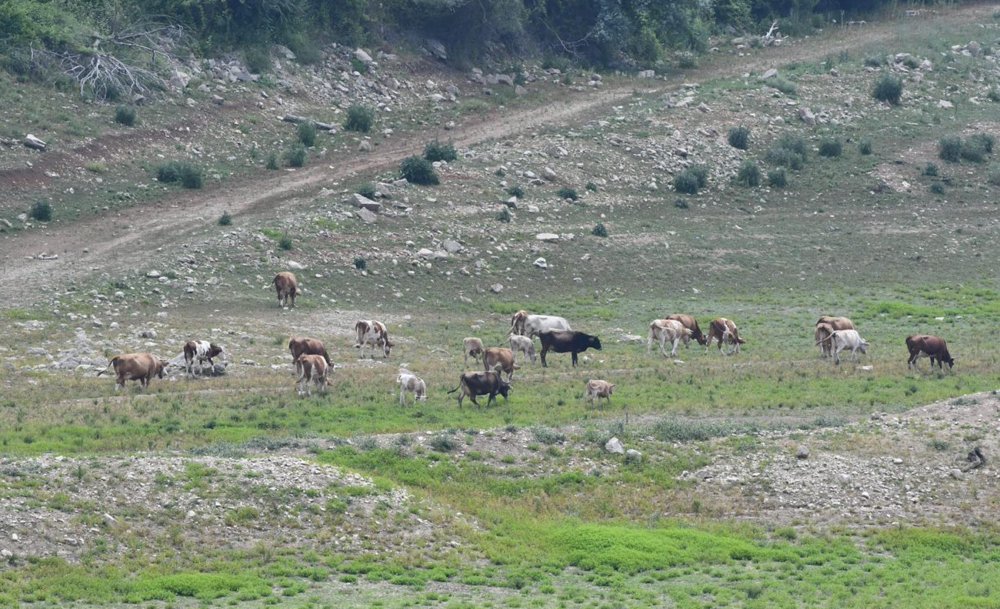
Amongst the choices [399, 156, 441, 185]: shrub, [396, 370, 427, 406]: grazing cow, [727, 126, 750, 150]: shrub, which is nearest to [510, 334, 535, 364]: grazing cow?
[396, 370, 427, 406]: grazing cow

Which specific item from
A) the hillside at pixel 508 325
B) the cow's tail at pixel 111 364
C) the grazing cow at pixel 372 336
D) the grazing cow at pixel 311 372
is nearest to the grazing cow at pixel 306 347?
the hillside at pixel 508 325

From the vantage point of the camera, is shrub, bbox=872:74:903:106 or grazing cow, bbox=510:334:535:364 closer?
grazing cow, bbox=510:334:535:364

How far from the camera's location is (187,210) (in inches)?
2304

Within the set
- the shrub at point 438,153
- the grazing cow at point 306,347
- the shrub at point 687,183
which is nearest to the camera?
the grazing cow at point 306,347

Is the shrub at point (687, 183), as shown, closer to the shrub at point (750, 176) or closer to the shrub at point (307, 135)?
the shrub at point (750, 176)

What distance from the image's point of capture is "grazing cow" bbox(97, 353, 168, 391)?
3953cm

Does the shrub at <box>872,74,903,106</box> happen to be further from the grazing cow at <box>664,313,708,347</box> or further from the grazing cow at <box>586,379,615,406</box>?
the grazing cow at <box>586,379,615,406</box>

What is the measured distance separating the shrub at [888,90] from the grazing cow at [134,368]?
52862 millimetres

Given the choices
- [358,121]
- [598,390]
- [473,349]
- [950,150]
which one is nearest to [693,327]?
[473,349]

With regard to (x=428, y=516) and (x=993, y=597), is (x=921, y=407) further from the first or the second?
(x=428, y=516)

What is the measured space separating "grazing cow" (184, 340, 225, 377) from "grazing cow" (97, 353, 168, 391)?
1264mm

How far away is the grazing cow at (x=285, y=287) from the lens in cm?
5097

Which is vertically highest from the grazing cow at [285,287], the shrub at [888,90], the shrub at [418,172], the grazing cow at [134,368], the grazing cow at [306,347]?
the shrub at [888,90]

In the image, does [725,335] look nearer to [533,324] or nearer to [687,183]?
[533,324]
